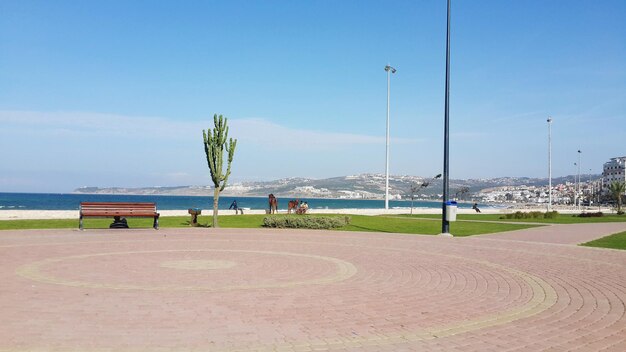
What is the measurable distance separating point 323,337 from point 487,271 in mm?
5678

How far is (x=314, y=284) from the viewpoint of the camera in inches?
312

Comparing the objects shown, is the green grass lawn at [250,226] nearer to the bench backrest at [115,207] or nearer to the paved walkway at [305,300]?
the bench backrest at [115,207]

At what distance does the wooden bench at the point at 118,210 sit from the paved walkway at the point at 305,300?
242 inches

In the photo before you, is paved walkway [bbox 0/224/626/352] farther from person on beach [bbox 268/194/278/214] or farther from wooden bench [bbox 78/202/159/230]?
person on beach [bbox 268/194/278/214]

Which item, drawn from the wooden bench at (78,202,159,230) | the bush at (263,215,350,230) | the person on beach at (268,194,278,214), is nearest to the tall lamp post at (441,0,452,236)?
the bush at (263,215,350,230)

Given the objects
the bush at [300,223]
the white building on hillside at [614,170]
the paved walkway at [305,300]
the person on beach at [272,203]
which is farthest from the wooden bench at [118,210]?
the white building on hillside at [614,170]

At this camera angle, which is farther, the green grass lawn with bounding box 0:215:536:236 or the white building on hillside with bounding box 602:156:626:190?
the white building on hillside with bounding box 602:156:626:190

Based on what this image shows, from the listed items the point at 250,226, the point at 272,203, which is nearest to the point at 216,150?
the point at 250,226

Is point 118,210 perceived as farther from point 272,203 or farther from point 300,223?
point 272,203

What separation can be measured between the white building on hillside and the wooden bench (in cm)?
19323

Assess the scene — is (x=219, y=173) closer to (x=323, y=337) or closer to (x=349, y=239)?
(x=349, y=239)

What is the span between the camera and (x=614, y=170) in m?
190

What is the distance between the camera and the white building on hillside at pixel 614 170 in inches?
7166

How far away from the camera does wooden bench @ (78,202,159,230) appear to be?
18.5 meters
